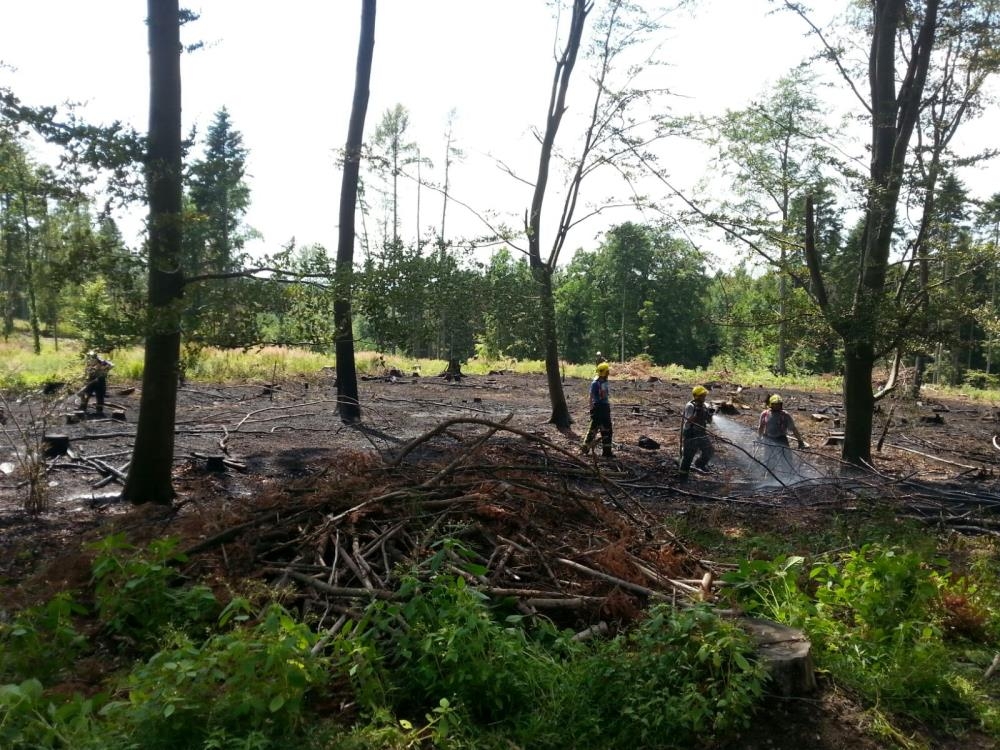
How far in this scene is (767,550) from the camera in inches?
259

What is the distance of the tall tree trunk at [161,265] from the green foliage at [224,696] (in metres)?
4.62

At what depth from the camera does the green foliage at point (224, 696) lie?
9.79 feet

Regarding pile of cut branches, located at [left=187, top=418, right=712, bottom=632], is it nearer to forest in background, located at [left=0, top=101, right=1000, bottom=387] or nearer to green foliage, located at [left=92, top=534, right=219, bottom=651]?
green foliage, located at [left=92, top=534, right=219, bottom=651]

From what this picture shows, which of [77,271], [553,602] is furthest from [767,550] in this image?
[77,271]

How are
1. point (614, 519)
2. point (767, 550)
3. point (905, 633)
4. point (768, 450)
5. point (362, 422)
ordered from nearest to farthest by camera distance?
1. point (905, 633)
2. point (614, 519)
3. point (767, 550)
4. point (768, 450)
5. point (362, 422)

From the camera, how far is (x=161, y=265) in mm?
7219

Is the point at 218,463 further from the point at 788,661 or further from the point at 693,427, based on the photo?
the point at 788,661

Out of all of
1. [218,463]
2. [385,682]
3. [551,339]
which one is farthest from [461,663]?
[551,339]

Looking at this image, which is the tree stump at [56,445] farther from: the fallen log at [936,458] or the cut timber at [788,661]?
the fallen log at [936,458]

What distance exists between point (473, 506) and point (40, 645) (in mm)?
2836

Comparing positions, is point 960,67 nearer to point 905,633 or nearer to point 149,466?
point 905,633

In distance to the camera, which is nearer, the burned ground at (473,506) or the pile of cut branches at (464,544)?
the pile of cut branches at (464,544)

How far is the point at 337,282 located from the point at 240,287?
100 centimetres

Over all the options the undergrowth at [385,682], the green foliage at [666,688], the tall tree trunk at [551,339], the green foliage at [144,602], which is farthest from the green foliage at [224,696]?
the tall tree trunk at [551,339]
